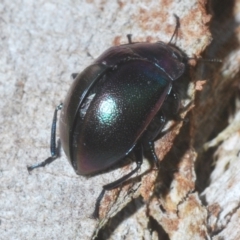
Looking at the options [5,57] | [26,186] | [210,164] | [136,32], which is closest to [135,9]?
[136,32]

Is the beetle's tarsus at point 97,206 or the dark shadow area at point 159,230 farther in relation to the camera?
the dark shadow area at point 159,230

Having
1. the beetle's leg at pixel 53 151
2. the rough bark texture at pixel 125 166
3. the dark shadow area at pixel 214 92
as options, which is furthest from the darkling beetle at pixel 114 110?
the dark shadow area at pixel 214 92

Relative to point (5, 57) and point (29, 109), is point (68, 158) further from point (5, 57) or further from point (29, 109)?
point (5, 57)

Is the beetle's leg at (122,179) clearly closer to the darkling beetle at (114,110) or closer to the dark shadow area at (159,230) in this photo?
the darkling beetle at (114,110)

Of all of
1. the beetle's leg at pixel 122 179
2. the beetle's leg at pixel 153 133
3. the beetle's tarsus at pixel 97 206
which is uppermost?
the beetle's leg at pixel 153 133

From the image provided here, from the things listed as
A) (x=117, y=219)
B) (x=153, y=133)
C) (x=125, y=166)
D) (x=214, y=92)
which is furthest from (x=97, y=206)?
(x=214, y=92)
